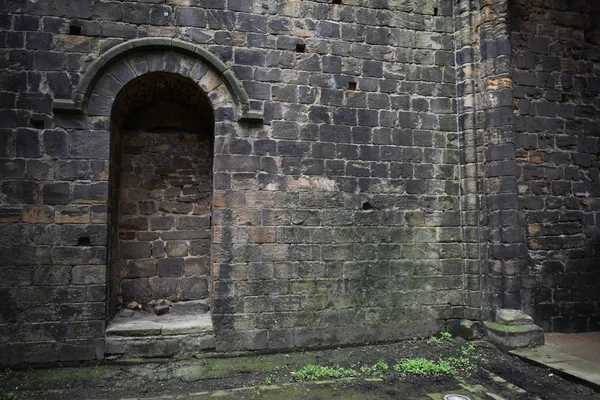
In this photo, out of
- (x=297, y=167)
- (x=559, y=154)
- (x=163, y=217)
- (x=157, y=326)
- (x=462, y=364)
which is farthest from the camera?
(x=559, y=154)

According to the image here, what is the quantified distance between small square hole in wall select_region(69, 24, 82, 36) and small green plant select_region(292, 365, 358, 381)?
505 cm

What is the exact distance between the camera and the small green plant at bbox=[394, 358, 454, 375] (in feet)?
15.3

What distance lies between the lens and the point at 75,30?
199 inches

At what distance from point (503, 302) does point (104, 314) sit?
5.33 meters

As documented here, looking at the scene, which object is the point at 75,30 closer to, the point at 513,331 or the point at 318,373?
the point at 318,373

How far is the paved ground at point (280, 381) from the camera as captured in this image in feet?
13.6

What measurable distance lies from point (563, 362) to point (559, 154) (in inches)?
125

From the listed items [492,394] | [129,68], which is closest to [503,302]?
[492,394]

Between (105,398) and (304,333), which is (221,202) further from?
(105,398)

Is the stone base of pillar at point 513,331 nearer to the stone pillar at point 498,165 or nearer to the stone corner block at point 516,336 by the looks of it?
the stone corner block at point 516,336

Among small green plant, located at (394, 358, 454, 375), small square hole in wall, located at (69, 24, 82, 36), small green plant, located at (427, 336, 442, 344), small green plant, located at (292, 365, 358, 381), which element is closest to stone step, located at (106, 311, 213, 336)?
small green plant, located at (292, 365, 358, 381)

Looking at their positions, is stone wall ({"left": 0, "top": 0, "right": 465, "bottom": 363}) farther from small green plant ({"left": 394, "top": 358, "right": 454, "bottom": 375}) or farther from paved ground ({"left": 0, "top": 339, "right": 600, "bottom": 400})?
small green plant ({"left": 394, "top": 358, "right": 454, "bottom": 375})

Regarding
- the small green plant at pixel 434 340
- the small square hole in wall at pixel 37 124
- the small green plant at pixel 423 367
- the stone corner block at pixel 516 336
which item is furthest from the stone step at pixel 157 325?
the stone corner block at pixel 516 336

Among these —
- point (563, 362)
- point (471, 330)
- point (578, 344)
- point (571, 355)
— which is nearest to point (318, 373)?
point (471, 330)
